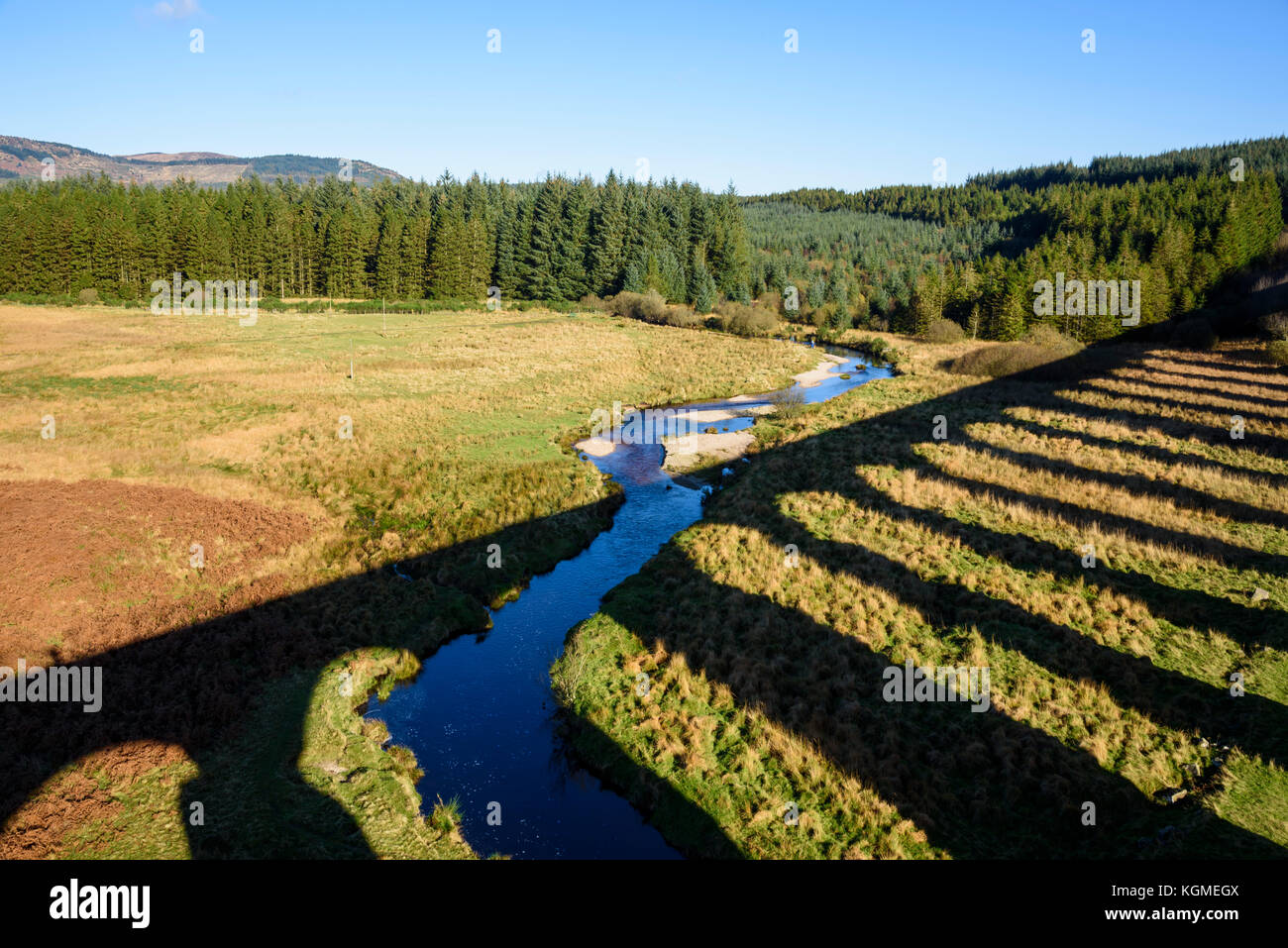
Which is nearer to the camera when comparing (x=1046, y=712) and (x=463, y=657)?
(x=1046, y=712)

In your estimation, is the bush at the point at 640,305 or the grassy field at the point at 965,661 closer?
the grassy field at the point at 965,661

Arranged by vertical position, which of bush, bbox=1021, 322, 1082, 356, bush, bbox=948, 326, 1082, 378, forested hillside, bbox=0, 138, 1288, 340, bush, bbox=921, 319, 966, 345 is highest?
forested hillside, bbox=0, 138, 1288, 340

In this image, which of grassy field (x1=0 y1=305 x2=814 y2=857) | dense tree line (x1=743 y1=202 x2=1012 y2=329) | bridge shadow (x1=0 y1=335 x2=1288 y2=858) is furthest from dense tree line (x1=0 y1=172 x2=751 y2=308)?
bridge shadow (x1=0 y1=335 x2=1288 y2=858)

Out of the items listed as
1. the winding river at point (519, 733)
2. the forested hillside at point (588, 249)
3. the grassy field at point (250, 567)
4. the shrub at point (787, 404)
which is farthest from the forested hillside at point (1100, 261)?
the winding river at point (519, 733)

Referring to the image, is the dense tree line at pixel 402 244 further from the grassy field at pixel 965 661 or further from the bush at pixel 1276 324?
the grassy field at pixel 965 661

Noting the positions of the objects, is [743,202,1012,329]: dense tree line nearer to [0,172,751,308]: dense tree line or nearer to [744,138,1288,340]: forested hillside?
[744,138,1288,340]: forested hillside

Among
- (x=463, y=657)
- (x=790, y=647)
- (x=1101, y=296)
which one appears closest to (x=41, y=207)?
(x=463, y=657)
